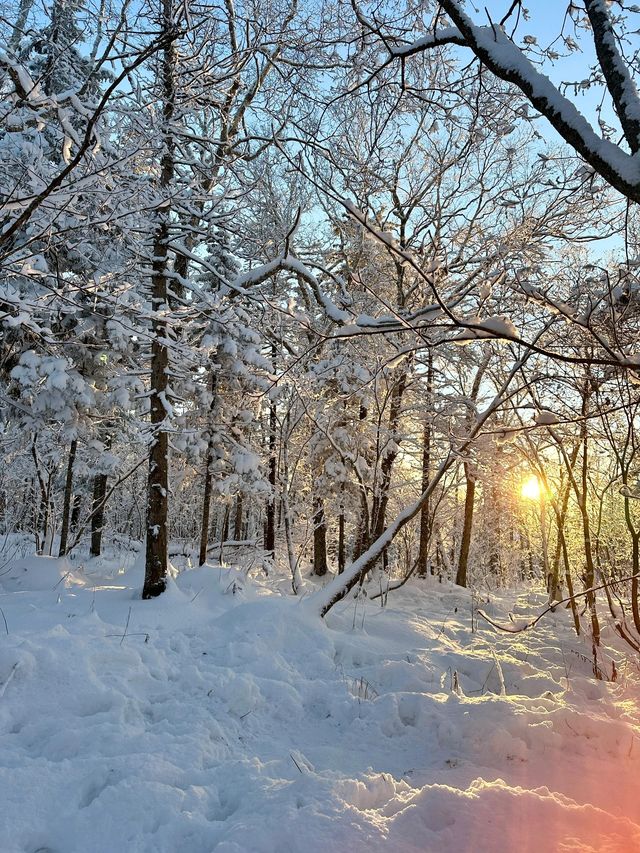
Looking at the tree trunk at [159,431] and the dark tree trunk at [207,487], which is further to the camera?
the dark tree trunk at [207,487]

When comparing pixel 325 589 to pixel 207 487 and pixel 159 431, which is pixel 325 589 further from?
pixel 207 487

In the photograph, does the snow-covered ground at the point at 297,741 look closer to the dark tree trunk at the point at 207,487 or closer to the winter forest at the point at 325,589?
the winter forest at the point at 325,589

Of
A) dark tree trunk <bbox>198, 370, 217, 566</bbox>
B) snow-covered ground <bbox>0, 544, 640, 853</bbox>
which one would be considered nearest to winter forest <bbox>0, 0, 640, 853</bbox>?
snow-covered ground <bbox>0, 544, 640, 853</bbox>

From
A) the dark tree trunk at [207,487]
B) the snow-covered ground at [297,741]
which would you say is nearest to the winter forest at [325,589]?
the snow-covered ground at [297,741]

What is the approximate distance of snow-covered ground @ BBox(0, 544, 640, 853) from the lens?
2.00 metres

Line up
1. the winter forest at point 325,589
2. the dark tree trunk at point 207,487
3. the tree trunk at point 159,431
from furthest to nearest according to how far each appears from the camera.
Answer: the dark tree trunk at point 207,487
the tree trunk at point 159,431
the winter forest at point 325,589

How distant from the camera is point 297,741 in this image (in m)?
3.04

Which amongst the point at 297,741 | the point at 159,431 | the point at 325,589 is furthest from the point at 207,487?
the point at 297,741

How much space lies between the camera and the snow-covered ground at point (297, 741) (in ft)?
6.57

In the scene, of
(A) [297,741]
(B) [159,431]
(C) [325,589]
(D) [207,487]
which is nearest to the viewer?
(A) [297,741]

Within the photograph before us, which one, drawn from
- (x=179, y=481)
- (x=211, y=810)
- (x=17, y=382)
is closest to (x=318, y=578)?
(x=179, y=481)

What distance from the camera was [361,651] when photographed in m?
4.59

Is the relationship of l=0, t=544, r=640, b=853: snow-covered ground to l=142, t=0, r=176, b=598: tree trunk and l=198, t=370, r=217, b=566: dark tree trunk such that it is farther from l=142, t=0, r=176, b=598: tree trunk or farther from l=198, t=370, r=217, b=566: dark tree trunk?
l=198, t=370, r=217, b=566: dark tree trunk

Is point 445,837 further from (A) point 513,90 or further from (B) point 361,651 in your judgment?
(A) point 513,90
